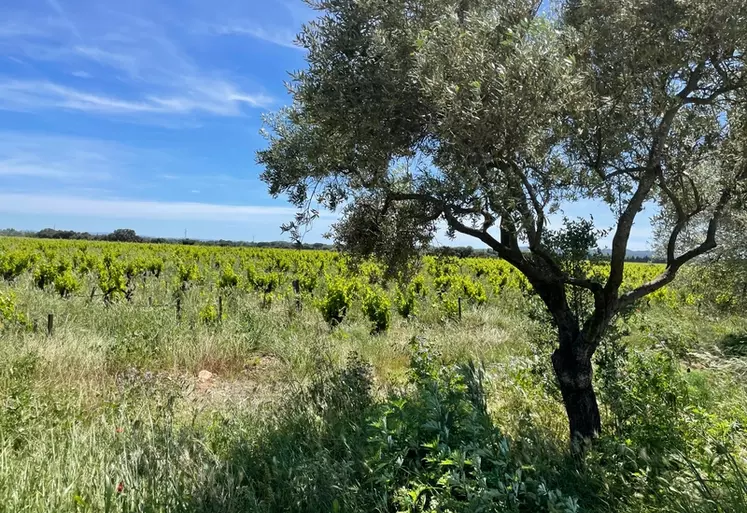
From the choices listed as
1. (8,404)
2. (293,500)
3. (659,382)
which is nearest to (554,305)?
(659,382)

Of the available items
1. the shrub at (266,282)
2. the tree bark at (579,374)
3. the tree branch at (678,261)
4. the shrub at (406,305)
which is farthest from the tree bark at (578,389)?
the shrub at (266,282)

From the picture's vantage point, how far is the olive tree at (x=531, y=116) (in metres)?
3.46

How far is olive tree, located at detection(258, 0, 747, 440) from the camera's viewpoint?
136 inches

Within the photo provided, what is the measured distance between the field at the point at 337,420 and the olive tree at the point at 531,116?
34.2 inches

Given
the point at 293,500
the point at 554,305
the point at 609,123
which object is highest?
the point at 609,123

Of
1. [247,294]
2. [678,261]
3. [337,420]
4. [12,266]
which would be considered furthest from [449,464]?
[12,266]

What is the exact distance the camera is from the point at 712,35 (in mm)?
3783

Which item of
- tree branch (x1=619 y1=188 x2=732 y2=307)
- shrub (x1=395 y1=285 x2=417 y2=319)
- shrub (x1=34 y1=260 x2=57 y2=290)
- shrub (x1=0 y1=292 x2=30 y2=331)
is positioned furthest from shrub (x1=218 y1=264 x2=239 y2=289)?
tree branch (x1=619 y1=188 x2=732 y2=307)

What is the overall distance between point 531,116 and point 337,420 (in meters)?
3.75

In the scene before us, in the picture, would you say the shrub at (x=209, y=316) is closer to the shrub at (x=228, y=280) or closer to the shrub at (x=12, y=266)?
the shrub at (x=228, y=280)

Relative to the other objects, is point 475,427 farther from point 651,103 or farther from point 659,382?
point 651,103

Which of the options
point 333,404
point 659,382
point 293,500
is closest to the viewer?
point 293,500

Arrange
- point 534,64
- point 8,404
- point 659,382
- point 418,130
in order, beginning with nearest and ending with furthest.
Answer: point 534,64 → point 418,130 → point 659,382 → point 8,404

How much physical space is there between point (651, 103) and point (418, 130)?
6.43 feet
